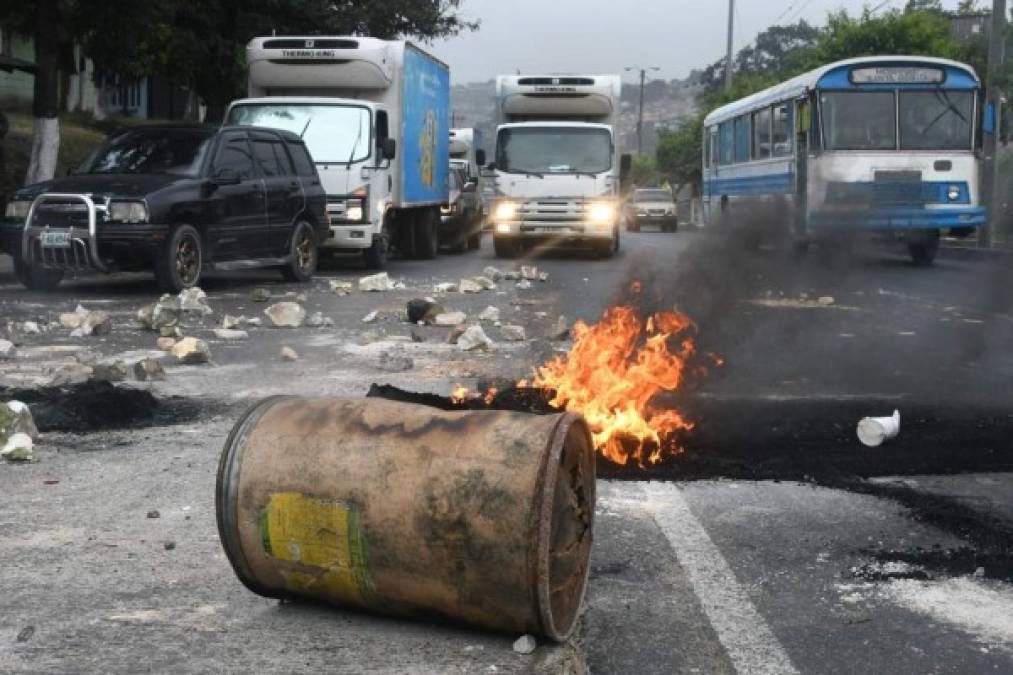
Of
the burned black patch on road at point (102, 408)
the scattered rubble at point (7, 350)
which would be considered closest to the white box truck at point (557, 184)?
the scattered rubble at point (7, 350)

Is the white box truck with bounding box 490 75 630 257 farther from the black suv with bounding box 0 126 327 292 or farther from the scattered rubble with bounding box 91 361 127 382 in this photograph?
the scattered rubble with bounding box 91 361 127 382

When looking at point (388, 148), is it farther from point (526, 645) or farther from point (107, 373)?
point (526, 645)

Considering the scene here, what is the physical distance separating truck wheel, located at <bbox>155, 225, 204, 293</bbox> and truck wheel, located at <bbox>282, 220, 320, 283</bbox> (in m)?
1.91

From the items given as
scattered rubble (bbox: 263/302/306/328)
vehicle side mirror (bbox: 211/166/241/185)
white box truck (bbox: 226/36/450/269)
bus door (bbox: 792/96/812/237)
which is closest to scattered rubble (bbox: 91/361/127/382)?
scattered rubble (bbox: 263/302/306/328)

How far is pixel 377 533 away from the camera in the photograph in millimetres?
3514

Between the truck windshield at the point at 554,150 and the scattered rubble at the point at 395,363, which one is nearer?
the scattered rubble at the point at 395,363

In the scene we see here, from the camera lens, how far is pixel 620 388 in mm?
6504

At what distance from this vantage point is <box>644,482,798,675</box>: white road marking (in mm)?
3576

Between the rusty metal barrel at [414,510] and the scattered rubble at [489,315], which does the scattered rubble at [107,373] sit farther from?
the scattered rubble at [489,315]

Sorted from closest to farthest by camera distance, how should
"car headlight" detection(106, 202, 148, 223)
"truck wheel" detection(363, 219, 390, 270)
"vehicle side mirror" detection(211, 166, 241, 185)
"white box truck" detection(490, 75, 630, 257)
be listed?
1. "car headlight" detection(106, 202, 148, 223)
2. "vehicle side mirror" detection(211, 166, 241, 185)
3. "truck wheel" detection(363, 219, 390, 270)
4. "white box truck" detection(490, 75, 630, 257)

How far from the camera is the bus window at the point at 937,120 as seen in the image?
20438mm

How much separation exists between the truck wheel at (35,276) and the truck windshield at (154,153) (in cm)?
130

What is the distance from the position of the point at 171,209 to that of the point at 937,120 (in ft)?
42.0

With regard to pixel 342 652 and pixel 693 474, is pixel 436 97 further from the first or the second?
pixel 342 652
